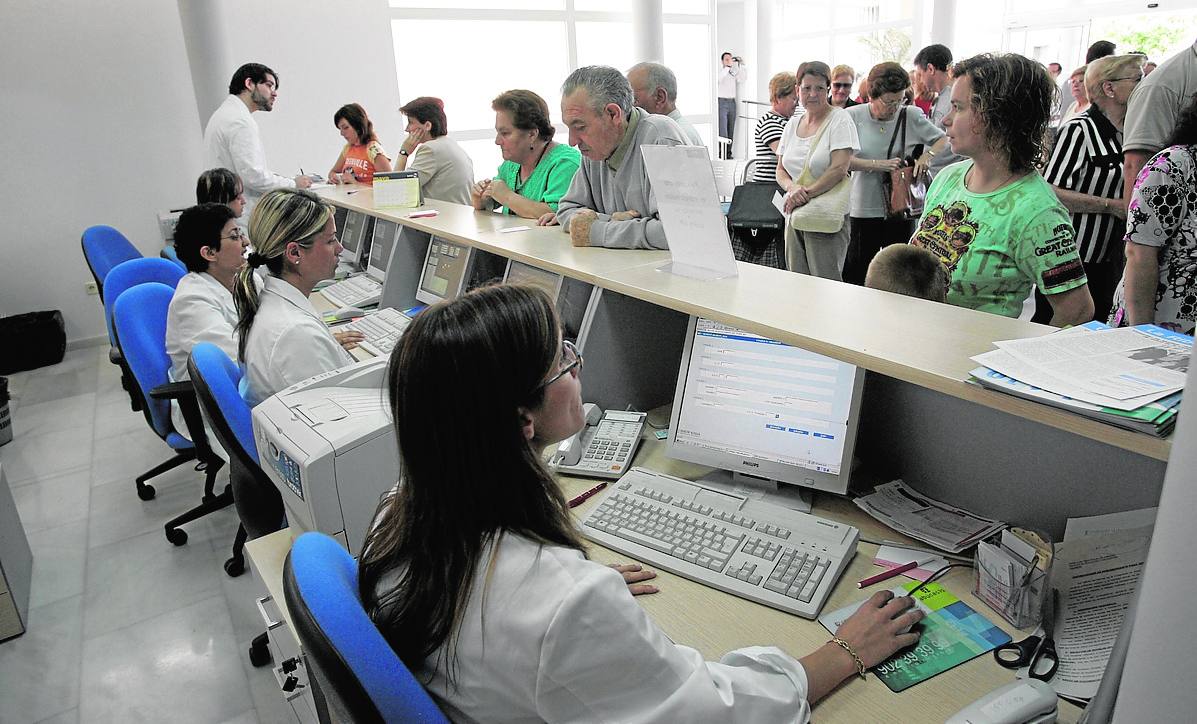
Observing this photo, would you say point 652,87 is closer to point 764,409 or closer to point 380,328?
point 380,328

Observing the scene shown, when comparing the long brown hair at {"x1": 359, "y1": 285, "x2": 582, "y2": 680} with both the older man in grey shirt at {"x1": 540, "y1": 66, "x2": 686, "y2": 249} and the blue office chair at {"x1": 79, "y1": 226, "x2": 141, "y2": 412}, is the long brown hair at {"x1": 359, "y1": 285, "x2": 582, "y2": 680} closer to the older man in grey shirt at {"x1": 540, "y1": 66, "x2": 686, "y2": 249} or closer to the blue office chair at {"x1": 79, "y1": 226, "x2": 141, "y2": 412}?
the older man in grey shirt at {"x1": 540, "y1": 66, "x2": 686, "y2": 249}

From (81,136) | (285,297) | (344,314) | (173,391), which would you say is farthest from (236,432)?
(81,136)

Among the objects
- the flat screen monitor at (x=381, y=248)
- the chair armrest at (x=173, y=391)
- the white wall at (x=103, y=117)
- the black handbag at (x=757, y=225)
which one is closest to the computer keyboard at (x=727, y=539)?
the chair armrest at (x=173, y=391)

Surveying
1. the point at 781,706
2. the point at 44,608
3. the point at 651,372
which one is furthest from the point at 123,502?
the point at 781,706

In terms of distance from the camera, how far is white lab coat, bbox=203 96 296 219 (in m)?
4.34

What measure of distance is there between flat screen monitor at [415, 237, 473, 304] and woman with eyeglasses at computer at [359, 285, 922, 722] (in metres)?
1.79

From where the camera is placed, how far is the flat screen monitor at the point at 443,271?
2705 millimetres

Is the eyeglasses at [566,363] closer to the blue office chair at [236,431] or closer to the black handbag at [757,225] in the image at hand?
the blue office chair at [236,431]

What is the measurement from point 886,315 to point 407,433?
0.86 metres

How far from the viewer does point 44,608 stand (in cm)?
244

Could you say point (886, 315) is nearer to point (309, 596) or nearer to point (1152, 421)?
point (1152, 421)

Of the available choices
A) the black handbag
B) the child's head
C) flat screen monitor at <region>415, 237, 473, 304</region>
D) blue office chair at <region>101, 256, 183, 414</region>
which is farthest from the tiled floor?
the black handbag

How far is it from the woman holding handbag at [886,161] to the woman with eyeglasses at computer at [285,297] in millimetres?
2702

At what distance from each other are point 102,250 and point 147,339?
1931 millimetres
